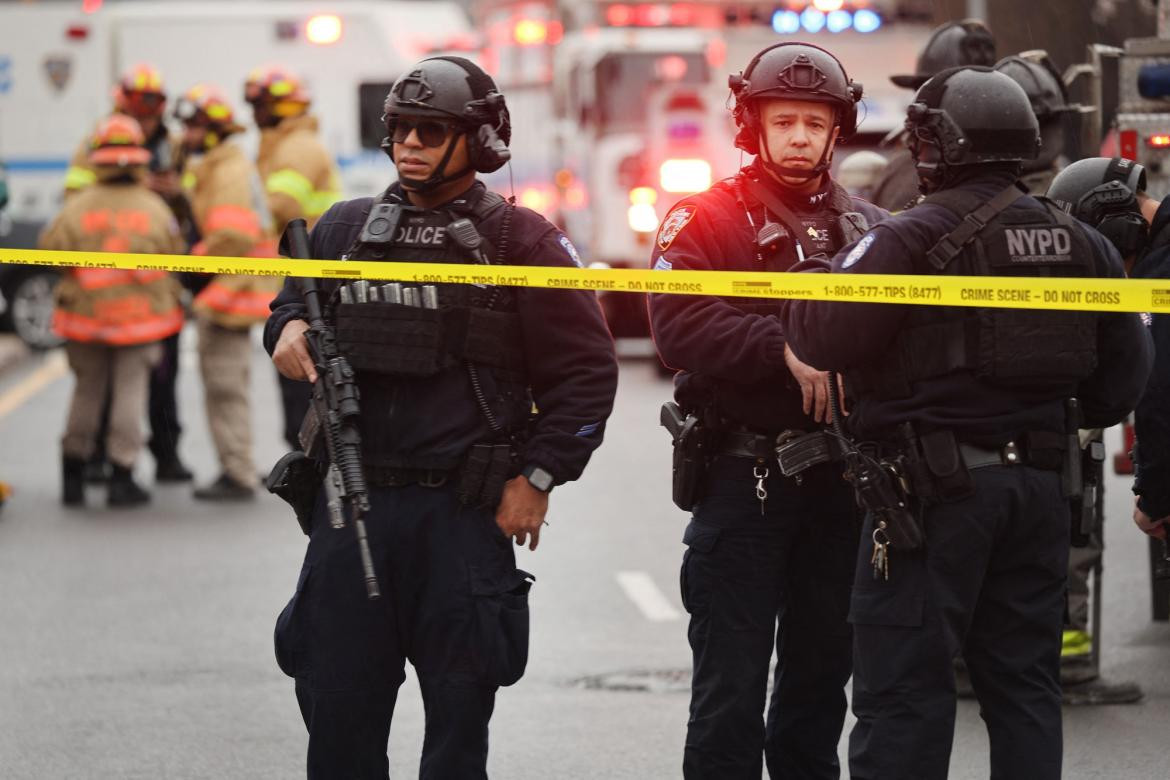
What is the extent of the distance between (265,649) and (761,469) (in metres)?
A: 3.46

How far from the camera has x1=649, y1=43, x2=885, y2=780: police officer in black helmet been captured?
17.1 feet

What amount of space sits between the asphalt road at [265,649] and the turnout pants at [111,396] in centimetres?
38

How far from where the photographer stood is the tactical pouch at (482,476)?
4.95 metres

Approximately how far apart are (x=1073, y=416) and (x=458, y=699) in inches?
62.0

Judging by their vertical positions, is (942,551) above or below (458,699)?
above

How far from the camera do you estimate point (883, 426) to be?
4.82m

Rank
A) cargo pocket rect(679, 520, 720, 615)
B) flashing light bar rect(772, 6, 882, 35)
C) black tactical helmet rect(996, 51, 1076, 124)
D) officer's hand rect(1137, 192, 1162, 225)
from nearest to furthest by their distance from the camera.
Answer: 1. cargo pocket rect(679, 520, 720, 615)
2. officer's hand rect(1137, 192, 1162, 225)
3. black tactical helmet rect(996, 51, 1076, 124)
4. flashing light bar rect(772, 6, 882, 35)

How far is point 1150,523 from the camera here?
5.69 m

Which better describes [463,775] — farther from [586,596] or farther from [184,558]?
[184,558]

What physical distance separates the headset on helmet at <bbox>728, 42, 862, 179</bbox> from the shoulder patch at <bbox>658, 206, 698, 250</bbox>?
8.8 inches

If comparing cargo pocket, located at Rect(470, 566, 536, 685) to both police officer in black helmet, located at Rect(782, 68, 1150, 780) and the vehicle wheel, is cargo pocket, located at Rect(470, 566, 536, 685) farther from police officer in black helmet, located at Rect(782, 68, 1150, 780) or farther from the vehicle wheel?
the vehicle wheel

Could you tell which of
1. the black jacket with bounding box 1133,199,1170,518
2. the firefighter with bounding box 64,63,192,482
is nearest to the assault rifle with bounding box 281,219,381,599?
the black jacket with bounding box 1133,199,1170,518

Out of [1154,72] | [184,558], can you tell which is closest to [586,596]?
[184,558]

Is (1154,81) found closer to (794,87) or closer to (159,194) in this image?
(794,87)
